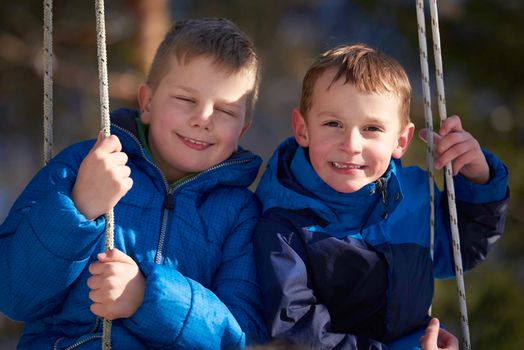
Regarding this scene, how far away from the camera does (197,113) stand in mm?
1943

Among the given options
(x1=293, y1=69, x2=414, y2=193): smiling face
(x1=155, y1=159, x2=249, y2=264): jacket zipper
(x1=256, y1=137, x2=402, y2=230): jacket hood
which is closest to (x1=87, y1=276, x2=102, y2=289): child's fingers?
(x1=155, y1=159, x2=249, y2=264): jacket zipper

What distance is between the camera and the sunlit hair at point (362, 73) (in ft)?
6.20

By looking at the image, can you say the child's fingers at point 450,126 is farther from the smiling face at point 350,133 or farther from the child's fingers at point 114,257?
the child's fingers at point 114,257

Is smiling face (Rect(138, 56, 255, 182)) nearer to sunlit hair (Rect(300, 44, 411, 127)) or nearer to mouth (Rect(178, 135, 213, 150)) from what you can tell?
mouth (Rect(178, 135, 213, 150))

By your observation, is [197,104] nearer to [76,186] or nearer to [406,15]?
[76,186]

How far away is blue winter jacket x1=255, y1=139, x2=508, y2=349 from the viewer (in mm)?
1840

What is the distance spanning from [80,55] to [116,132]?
3.62 meters

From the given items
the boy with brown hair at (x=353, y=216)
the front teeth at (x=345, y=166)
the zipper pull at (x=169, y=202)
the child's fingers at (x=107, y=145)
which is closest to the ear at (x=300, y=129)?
the boy with brown hair at (x=353, y=216)

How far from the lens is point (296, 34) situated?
650 centimetres

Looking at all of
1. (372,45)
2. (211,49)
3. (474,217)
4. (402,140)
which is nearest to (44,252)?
(211,49)

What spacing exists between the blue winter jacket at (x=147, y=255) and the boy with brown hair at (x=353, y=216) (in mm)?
77

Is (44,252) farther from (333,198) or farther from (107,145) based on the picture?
(333,198)

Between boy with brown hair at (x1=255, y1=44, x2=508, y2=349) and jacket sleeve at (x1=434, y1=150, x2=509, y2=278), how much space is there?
Answer: 3.5 inches

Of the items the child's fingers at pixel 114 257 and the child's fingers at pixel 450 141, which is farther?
the child's fingers at pixel 450 141
